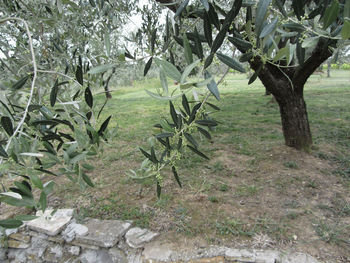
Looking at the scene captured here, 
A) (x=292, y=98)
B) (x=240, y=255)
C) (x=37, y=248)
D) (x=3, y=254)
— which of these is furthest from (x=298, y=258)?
(x=3, y=254)

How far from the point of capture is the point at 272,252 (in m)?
2.00

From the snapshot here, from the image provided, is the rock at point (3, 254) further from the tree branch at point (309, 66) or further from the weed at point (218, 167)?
the tree branch at point (309, 66)

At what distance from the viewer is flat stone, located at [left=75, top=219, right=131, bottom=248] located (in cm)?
239

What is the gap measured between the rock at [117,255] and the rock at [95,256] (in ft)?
0.16

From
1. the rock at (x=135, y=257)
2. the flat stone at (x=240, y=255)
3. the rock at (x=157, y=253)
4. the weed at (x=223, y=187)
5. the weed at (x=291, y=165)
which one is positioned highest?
the weed at (x=291, y=165)

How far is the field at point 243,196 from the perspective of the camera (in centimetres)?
222

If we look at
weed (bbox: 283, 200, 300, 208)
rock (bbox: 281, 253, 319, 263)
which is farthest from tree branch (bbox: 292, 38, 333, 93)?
rock (bbox: 281, 253, 319, 263)

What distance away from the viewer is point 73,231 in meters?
2.57

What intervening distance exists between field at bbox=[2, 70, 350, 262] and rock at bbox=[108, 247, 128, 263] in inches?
12.5

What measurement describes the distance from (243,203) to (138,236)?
1.14m

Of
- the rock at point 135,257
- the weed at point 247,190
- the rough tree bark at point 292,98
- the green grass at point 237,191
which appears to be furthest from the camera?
the rough tree bark at point 292,98

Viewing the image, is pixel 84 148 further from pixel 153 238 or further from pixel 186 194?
pixel 186 194

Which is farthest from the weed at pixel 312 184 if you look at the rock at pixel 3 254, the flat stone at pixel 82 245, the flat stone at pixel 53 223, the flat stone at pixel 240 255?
the rock at pixel 3 254

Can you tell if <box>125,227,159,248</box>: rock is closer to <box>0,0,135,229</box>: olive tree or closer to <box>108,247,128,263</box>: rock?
<box>108,247,128,263</box>: rock
